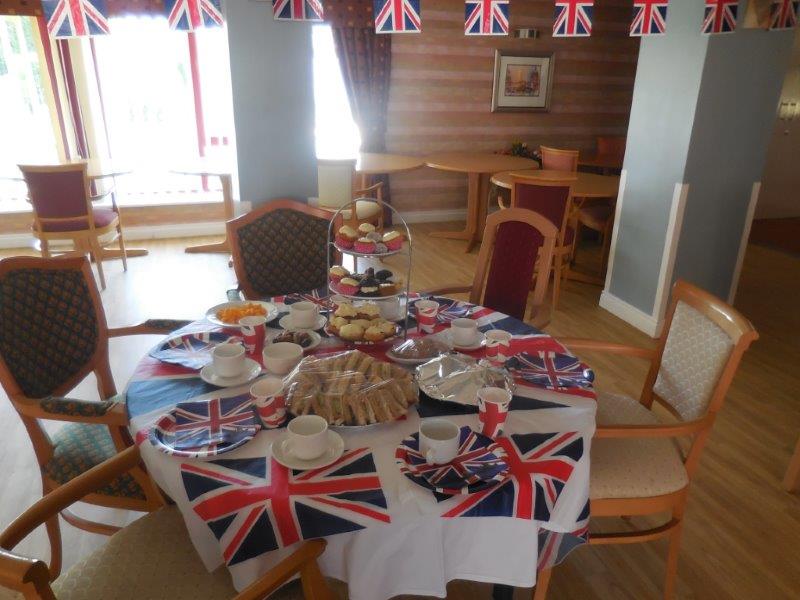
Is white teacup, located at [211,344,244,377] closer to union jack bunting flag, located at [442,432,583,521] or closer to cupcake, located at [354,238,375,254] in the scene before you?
cupcake, located at [354,238,375,254]

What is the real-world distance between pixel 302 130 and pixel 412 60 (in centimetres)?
313

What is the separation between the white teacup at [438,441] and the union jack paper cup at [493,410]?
9cm

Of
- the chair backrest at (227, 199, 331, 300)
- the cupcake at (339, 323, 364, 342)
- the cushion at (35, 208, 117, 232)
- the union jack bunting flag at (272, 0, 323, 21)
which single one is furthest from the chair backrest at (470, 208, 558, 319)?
the cushion at (35, 208, 117, 232)

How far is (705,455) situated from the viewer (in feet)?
8.03

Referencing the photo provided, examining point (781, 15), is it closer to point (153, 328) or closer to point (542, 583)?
point (542, 583)

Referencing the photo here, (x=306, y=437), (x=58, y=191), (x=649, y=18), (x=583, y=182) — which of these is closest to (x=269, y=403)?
(x=306, y=437)

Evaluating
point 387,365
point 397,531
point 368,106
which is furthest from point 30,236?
point 397,531

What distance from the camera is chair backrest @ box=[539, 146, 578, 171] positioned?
4613mm

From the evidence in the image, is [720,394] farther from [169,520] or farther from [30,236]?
[30,236]

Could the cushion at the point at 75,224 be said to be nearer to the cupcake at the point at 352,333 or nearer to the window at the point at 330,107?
the window at the point at 330,107

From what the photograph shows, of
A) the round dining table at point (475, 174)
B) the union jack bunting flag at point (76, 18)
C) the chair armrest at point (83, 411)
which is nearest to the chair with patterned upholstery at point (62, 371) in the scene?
the chair armrest at point (83, 411)

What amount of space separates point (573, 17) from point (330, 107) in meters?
3.76

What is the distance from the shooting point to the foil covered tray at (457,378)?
1.42 meters

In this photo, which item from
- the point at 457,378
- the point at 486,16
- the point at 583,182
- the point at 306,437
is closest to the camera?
the point at 306,437
